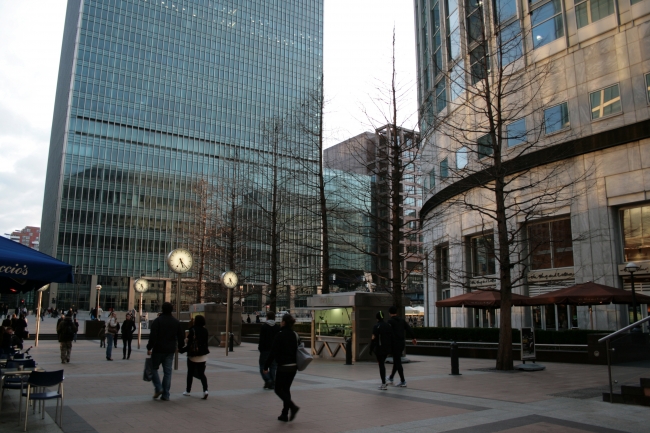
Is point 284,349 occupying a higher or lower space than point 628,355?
higher

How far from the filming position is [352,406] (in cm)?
946

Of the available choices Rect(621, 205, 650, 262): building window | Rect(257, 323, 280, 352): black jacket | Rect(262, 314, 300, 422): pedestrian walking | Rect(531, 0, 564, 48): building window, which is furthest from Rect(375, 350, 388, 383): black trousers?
Rect(531, 0, 564, 48): building window

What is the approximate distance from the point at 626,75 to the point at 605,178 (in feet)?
15.9

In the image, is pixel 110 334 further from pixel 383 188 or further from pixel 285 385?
pixel 383 188

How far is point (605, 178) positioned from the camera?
2420 cm

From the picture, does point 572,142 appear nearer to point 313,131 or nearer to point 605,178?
point 605,178

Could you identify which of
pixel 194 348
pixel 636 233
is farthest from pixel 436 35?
pixel 194 348

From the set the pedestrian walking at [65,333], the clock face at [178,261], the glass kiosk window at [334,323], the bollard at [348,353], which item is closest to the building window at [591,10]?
the glass kiosk window at [334,323]

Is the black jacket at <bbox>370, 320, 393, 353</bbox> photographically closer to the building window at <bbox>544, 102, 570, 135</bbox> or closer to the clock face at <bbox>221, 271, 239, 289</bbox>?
the clock face at <bbox>221, 271, 239, 289</bbox>

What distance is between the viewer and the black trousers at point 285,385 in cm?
795

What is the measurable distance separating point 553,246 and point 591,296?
8.82m

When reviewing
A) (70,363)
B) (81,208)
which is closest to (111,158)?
(81,208)

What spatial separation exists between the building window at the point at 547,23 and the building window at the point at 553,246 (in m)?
9.79

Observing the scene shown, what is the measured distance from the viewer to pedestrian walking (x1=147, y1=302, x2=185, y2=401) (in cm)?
1003
